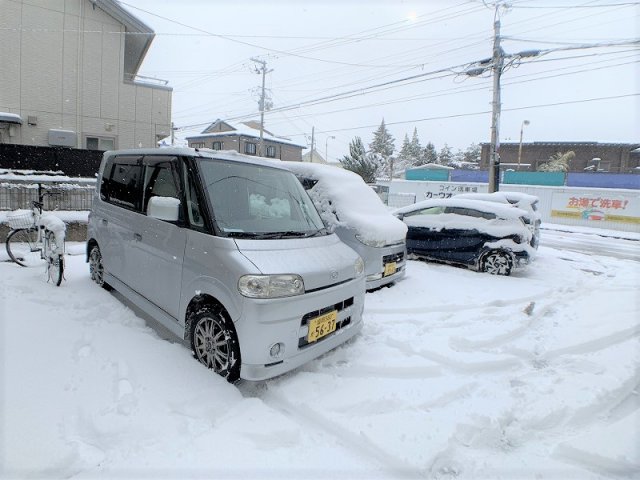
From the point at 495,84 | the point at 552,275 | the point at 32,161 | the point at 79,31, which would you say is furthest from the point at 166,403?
the point at 495,84

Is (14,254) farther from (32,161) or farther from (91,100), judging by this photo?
(91,100)

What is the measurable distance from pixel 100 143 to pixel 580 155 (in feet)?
146

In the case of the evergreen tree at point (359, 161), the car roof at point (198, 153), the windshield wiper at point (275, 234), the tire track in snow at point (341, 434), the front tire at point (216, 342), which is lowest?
the tire track in snow at point (341, 434)

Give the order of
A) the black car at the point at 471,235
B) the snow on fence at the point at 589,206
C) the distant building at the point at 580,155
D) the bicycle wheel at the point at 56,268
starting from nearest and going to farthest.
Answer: the bicycle wheel at the point at 56,268 → the black car at the point at 471,235 → the snow on fence at the point at 589,206 → the distant building at the point at 580,155

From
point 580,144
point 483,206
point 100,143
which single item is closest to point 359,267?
point 483,206

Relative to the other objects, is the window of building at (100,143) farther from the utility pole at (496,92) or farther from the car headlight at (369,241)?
the utility pole at (496,92)

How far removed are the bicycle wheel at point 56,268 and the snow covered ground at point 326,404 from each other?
17 cm

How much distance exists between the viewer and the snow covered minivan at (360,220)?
5.27m

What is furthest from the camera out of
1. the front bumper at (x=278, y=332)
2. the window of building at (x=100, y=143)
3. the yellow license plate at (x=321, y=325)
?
the window of building at (x=100, y=143)

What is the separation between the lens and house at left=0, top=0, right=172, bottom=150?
11586mm

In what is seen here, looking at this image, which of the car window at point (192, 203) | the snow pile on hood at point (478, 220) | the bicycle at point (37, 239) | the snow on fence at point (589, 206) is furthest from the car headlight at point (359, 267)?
the snow on fence at point (589, 206)

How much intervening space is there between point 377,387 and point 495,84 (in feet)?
53.1

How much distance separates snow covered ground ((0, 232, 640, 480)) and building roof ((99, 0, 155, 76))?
39.9ft

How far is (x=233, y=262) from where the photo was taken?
2.76 metres
